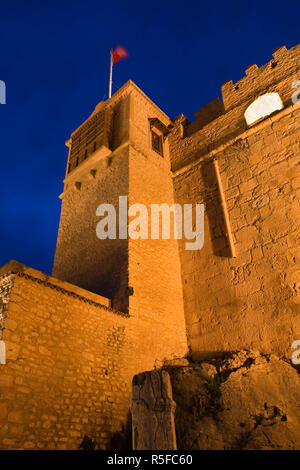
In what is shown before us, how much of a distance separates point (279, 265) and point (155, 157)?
18.4ft

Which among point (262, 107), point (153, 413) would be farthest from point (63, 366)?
point (262, 107)

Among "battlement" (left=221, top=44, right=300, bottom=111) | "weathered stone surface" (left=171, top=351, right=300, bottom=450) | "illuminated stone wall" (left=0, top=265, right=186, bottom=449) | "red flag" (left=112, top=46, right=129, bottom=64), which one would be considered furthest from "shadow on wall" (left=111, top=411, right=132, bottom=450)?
"red flag" (left=112, top=46, right=129, bottom=64)

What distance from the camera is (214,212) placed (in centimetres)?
945

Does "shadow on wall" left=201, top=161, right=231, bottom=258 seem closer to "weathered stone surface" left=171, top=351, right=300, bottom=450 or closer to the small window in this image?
the small window

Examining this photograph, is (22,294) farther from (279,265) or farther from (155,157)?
(155,157)

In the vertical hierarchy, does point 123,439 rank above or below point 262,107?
below

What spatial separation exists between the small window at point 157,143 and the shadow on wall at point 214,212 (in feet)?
6.43

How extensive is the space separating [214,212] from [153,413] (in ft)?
21.4

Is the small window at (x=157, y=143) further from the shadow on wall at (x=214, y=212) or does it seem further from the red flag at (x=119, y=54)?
the red flag at (x=119, y=54)

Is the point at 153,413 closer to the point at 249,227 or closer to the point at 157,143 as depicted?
the point at 249,227

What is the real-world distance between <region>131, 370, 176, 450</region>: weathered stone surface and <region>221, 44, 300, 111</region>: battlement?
28.1ft

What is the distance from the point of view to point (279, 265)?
7.53 m

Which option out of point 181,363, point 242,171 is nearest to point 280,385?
point 181,363

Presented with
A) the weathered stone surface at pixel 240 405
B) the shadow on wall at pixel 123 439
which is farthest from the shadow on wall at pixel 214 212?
the shadow on wall at pixel 123 439
